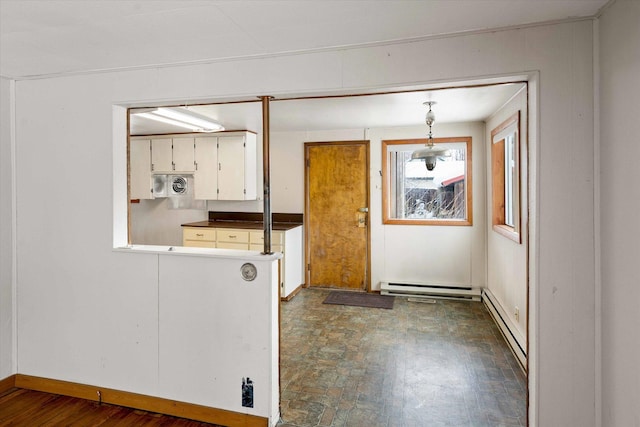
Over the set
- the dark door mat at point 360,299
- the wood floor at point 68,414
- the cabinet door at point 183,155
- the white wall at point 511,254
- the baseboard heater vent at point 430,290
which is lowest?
the wood floor at point 68,414

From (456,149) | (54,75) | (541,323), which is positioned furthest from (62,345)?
(456,149)

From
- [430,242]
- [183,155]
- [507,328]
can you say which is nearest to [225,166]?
[183,155]

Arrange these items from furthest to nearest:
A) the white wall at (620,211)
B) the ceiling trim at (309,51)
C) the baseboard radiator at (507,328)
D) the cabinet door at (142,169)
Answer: the cabinet door at (142,169)
the baseboard radiator at (507,328)
the ceiling trim at (309,51)
the white wall at (620,211)

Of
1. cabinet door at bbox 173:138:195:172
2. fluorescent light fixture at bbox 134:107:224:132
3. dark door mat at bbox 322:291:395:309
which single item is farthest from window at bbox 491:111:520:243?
cabinet door at bbox 173:138:195:172

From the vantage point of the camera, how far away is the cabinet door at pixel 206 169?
511 cm

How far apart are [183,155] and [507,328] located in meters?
4.38

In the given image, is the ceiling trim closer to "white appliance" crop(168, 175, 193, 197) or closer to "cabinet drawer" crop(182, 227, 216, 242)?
"cabinet drawer" crop(182, 227, 216, 242)

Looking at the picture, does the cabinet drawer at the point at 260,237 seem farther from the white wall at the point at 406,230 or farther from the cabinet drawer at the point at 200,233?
the white wall at the point at 406,230

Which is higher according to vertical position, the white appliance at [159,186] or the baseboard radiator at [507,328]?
the white appliance at [159,186]

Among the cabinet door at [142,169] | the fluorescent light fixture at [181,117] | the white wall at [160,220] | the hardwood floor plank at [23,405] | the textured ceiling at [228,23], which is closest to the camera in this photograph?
the textured ceiling at [228,23]

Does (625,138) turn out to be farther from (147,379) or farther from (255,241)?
(255,241)

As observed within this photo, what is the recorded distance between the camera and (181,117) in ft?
12.3

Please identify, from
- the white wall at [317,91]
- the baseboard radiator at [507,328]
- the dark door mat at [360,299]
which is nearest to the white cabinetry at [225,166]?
the dark door mat at [360,299]

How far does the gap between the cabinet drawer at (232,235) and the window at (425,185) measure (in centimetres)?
182
